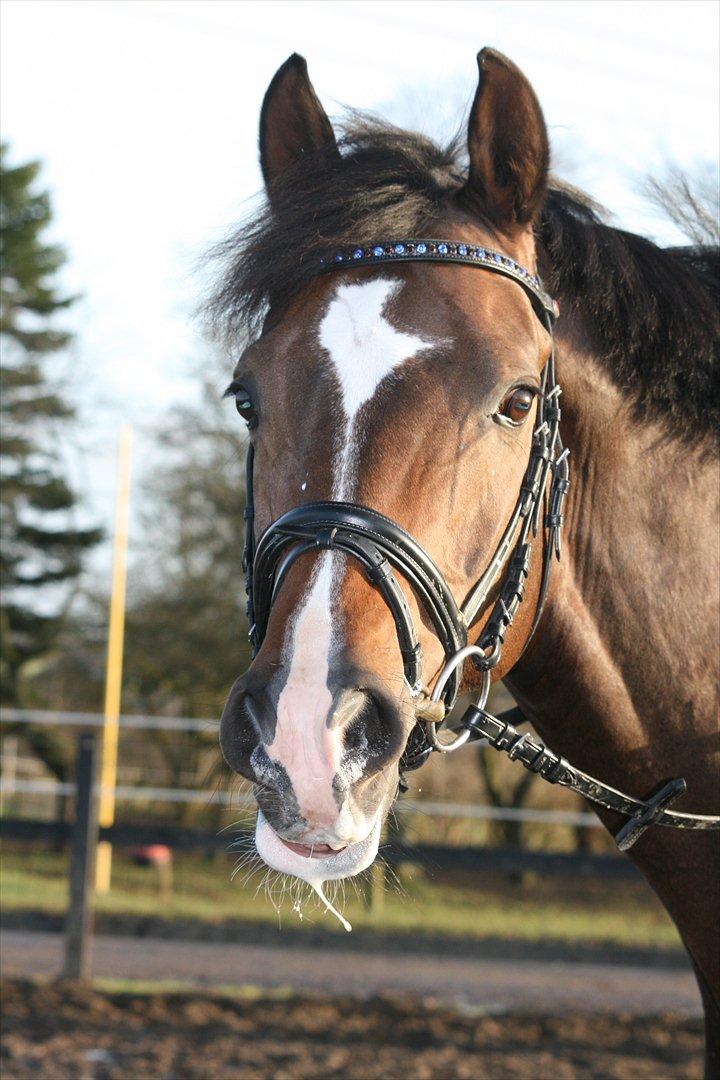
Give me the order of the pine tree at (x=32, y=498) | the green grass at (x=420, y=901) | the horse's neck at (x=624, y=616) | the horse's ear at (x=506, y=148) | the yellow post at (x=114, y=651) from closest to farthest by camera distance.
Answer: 1. the horse's ear at (x=506, y=148)
2. the horse's neck at (x=624, y=616)
3. the green grass at (x=420, y=901)
4. the yellow post at (x=114, y=651)
5. the pine tree at (x=32, y=498)

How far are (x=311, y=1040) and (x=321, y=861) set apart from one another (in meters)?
4.45

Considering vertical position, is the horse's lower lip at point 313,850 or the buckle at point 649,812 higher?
the horse's lower lip at point 313,850

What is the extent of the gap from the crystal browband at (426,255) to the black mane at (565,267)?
0.06 meters

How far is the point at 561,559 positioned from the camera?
2260 millimetres

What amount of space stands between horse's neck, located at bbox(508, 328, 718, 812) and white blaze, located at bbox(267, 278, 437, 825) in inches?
19.6

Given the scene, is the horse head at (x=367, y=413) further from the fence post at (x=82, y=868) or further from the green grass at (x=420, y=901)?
the green grass at (x=420, y=901)

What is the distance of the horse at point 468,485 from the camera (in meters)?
1.73

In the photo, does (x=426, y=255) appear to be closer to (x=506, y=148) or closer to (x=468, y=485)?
(x=506, y=148)

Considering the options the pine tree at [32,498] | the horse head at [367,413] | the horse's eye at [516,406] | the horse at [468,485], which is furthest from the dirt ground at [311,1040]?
the pine tree at [32,498]

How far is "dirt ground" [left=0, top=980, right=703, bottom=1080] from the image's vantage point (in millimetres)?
5109

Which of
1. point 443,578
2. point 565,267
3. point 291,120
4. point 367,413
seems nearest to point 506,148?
point 565,267

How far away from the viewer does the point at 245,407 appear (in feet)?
6.99

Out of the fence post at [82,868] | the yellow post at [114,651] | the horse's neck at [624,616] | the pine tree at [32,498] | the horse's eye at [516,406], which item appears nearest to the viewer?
the horse's eye at [516,406]

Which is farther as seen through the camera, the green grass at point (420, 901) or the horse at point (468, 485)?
the green grass at point (420, 901)
